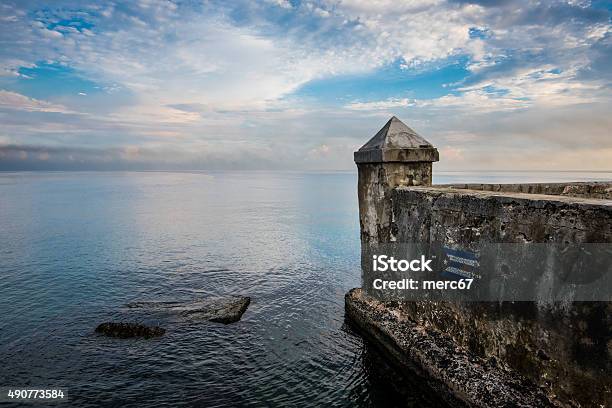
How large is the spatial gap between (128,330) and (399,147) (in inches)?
329

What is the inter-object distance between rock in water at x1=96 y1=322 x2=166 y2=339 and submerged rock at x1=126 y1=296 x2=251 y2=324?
1.33 metres

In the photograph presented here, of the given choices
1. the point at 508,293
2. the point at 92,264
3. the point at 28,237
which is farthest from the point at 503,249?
the point at 28,237

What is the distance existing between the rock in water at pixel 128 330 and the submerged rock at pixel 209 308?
1.33 metres

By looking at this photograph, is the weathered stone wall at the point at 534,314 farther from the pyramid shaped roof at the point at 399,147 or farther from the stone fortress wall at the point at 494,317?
the pyramid shaped roof at the point at 399,147

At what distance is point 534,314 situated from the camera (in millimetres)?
5367

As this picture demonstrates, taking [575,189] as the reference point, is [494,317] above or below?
below

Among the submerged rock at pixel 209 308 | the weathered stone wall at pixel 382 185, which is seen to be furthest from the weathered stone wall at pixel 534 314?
the submerged rock at pixel 209 308

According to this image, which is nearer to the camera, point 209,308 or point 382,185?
point 382,185

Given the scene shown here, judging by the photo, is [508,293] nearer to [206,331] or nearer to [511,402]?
[511,402]

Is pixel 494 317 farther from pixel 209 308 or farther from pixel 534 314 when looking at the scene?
pixel 209 308

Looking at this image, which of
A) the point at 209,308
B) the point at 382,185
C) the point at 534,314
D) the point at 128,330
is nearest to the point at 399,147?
the point at 382,185

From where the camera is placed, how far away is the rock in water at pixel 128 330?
9.99 metres

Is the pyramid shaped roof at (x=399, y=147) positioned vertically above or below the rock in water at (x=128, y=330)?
above

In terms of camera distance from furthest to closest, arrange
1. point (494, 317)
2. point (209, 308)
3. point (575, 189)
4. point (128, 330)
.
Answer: point (209, 308)
point (128, 330)
point (575, 189)
point (494, 317)
